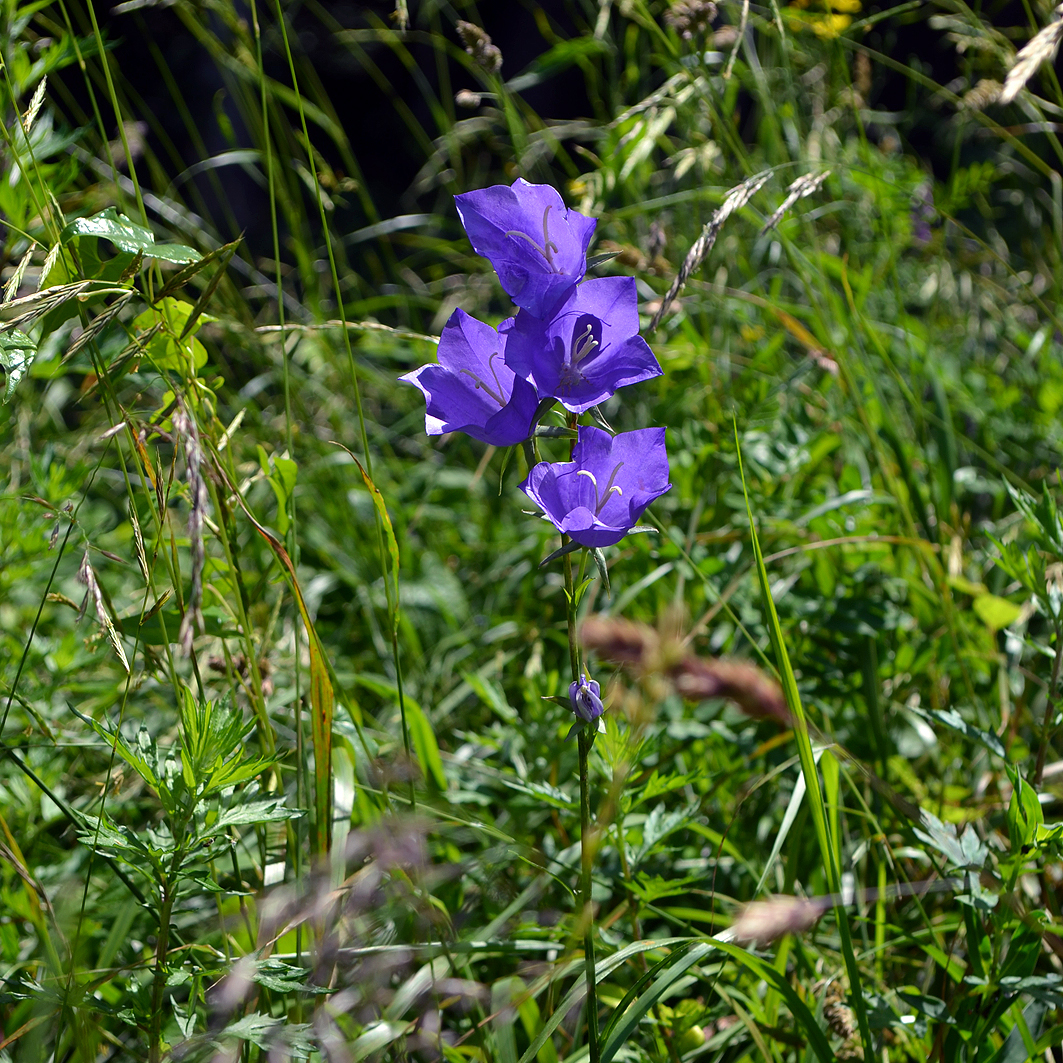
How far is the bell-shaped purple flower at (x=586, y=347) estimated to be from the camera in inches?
35.7

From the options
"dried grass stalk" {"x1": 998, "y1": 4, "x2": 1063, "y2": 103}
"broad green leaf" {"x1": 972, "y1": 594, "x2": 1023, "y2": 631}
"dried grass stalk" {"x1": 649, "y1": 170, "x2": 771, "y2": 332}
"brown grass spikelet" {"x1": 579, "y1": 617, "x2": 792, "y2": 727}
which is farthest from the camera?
"broad green leaf" {"x1": 972, "y1": 594, "x2": 1023, "y2": 631}

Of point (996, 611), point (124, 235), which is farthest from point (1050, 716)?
point (124, 235)

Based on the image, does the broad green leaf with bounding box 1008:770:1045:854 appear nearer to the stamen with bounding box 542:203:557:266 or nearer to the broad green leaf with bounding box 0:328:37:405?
the stamen with bounding box 542:203:557:266

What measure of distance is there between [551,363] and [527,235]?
0.50ft

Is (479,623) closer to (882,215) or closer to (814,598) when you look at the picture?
(814,598)

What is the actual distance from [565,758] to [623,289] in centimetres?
102

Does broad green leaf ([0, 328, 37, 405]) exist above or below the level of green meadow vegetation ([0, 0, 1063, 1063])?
above

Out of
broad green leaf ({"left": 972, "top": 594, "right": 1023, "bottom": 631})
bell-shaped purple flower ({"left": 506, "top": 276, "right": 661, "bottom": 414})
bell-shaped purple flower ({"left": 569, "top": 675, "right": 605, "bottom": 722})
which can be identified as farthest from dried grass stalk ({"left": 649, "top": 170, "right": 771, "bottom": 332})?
broad green leaf ({"left": 972, "top": 594, "right": 1023, "bottom": 631})

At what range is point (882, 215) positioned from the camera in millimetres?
2592

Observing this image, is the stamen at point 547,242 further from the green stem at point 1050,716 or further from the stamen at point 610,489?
the green stem at point 1050,716

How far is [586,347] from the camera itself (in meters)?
0.95

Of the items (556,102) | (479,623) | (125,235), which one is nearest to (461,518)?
(479,623)

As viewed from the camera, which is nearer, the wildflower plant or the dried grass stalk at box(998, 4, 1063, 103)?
the wildflower plant

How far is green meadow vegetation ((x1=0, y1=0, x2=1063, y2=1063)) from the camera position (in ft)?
3.46
